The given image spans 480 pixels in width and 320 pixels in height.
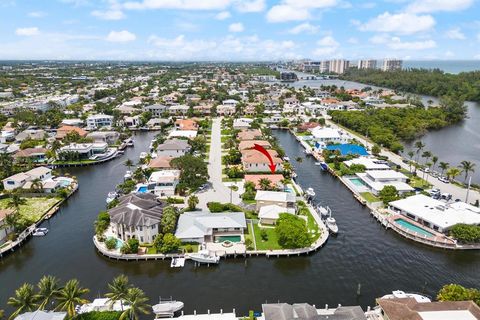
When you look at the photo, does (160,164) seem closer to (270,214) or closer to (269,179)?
(269,179)

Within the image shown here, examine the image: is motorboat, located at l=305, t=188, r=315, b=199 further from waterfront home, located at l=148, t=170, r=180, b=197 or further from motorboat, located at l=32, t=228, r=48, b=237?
motorboat, located at l=32, t=228, r=48, b=237

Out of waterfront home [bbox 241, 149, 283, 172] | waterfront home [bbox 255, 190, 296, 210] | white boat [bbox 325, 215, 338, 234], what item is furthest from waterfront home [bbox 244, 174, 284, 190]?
white boat [bbox 325, 215, 338, 234]

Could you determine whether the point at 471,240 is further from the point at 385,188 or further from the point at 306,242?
the point at 306,242

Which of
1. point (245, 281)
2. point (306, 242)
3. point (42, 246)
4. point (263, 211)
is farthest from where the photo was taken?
point (263, 211)

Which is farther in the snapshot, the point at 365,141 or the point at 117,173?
the point at 365,141

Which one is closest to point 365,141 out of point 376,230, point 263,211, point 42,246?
point 376,230

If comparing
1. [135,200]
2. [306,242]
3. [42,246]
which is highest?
[135,200]

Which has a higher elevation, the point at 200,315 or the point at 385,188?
the point at 385,188

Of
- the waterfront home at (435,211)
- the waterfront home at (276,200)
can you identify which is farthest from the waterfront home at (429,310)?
the waterfront home at (276,200)

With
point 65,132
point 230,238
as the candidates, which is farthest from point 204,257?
point 65,132
